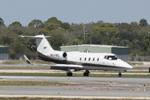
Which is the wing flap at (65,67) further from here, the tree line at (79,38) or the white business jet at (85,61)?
the tree line at (79,38)

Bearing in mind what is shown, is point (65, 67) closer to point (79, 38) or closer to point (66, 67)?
point (66, 67)

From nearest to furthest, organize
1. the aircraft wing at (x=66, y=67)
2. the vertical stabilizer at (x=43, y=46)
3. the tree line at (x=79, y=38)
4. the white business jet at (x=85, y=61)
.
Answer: the white business jet at (x=85, y=61)
the aircraft wing at (x=66, y=67)
the vertical stabilizer at (x=43, y=46)
the tree line at (x=79, y=38)

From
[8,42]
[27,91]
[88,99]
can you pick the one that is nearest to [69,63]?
[27,91]

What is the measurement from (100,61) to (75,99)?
106 ft

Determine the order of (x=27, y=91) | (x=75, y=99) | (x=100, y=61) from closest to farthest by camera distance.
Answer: (x=75, y=99) → (x=27, y=91) → (x=100, y=61)

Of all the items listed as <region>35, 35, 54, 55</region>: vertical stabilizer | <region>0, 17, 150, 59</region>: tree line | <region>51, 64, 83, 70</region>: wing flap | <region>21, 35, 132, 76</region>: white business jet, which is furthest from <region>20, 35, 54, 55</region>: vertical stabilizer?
<region>0, 17, 150, 59</region>: tree line

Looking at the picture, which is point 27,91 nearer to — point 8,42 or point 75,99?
point 75,99

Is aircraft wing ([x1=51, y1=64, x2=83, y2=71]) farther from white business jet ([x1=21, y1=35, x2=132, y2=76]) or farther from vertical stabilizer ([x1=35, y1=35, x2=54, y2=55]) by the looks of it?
vertical stabilizer ([x1=35, y1=35, x2=54, y2=55])

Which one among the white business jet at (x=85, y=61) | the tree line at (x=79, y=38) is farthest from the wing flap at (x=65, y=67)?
the tree line at (x=79, y=38)

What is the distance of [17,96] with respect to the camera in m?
31.0

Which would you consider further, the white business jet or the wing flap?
the wing flap

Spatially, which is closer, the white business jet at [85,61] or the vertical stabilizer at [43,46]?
the white business jet at [85,61]

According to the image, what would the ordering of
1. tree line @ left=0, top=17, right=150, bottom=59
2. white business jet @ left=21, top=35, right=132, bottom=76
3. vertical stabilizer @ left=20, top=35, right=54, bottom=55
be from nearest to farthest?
white business jet @ left=21, top=35, right=132, bottom=76
vertical stabilizer @ left=20, top=35, right=54, bottom=55
tree line @ left=0, top=17, right=150, bottom=59

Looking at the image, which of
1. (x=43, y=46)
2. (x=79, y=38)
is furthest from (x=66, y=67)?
(x=79, y=38)
